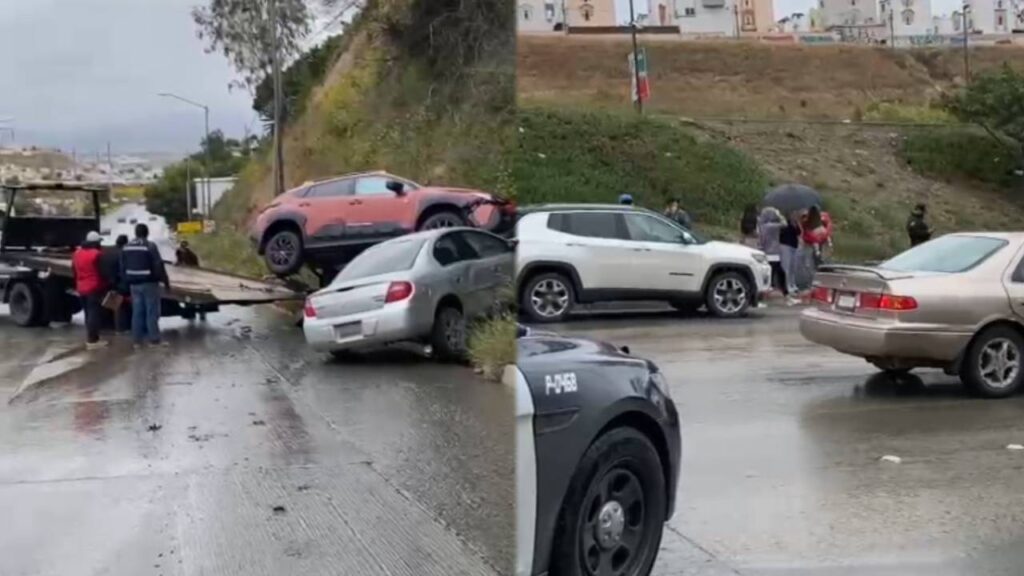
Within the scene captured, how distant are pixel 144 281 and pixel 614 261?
14.2ft

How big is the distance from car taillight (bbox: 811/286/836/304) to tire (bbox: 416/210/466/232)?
7.71m

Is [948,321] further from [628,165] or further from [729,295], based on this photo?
[628,165]

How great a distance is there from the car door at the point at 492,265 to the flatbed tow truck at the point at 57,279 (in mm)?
1689

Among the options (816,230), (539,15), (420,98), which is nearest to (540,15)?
(539,15)

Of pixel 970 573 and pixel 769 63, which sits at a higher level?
pixel 769 63

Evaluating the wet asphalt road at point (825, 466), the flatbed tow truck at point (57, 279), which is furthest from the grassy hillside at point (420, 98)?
the wet asphalt road at point (825, 466)

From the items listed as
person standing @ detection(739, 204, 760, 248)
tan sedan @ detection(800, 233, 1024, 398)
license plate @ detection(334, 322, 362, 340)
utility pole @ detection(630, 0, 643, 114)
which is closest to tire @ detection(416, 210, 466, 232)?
utility pole @ detection(630, 0, 643, 114)

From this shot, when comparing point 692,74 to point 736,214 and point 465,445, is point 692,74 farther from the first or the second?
point 465,445

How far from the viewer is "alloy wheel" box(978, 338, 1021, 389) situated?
9.79m

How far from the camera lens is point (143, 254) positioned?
6.53 meters

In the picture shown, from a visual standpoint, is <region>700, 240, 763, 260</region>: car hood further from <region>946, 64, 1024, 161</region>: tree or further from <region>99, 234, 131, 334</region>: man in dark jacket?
<region>99, 234, 131, 334</region>: man in dark jacket

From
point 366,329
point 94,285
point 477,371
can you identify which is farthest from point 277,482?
point 366,329

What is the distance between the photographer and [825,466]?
24.2ft

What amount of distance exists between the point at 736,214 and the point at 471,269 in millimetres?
1445
